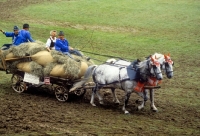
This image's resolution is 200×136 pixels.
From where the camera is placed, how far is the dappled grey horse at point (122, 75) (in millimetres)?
11750

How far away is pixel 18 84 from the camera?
14.3 m

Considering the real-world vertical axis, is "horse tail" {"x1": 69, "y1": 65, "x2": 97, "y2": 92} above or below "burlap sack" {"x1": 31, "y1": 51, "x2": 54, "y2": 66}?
below

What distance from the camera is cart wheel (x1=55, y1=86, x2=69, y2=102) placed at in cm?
1325

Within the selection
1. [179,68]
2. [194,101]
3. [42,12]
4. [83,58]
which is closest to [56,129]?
[83,58]

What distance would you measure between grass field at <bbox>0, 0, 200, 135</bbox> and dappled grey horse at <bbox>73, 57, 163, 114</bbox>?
756 millimetres

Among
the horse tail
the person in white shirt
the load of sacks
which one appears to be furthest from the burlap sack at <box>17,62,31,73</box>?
the horse tail

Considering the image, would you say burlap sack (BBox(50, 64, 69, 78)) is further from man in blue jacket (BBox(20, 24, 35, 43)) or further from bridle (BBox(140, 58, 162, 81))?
bridle (BBox(140, 58, 162, 81))

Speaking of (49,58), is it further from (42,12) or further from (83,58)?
(42,12)

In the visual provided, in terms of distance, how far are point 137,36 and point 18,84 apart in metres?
13.8

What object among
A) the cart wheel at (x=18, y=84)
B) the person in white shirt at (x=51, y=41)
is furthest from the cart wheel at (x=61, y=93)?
the person in white shirt at (x=51, y=41)

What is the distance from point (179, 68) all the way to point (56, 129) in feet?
33.8

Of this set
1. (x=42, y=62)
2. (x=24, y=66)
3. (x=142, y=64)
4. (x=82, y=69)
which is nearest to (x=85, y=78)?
(x=82, y=69)

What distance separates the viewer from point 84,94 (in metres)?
14.6

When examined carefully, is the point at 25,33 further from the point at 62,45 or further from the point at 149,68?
the point at 149,68
